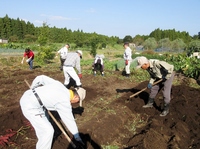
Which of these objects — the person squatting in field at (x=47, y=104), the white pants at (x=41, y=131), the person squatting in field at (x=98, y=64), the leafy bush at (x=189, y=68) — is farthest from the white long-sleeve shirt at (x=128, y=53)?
the white pants at (x=41, y=131)

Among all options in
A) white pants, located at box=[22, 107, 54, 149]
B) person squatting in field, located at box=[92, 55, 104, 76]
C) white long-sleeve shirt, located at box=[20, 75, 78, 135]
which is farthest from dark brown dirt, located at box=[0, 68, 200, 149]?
person squatting in field, located at box=[92, 55, 104, 76]

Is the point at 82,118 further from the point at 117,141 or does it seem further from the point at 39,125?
the point at 39,125

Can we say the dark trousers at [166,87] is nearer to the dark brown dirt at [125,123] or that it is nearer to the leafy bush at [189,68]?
the dark brown dirt at [125,123]

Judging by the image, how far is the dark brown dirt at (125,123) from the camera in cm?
424

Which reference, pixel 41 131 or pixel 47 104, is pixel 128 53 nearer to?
pixel 47 104

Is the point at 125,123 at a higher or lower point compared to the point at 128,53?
lower

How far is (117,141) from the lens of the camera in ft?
14.8

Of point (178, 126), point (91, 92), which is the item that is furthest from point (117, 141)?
point (91, 92)

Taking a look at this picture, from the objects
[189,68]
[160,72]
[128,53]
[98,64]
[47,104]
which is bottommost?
[189,68]

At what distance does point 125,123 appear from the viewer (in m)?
5.44

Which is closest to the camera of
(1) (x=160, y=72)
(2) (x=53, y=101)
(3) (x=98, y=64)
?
(2) (x=53, y=101)

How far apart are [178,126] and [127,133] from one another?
1.24m

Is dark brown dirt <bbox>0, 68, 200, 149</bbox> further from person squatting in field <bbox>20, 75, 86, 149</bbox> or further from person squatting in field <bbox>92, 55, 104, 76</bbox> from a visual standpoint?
person squatting in field <bbox>92, 55, 104, 76</bbox>

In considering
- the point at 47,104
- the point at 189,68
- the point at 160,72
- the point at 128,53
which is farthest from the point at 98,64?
the point at 47,104
